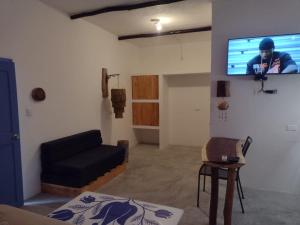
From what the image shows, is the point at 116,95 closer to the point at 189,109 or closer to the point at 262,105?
the point at 189,109

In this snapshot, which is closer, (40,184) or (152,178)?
(40,184)

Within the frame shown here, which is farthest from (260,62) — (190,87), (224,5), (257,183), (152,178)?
(190,87)

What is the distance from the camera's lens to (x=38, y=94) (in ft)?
10.6

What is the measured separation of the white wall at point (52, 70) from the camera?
3.02 m

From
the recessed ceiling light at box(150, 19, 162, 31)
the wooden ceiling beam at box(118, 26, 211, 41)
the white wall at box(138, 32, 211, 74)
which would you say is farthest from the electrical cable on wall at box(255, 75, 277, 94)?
the white wall at box(138, 32, 211, 74)

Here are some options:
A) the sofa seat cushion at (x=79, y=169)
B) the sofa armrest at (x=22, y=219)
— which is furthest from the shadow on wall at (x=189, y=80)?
the sofa armrest at (x=22, y=219)

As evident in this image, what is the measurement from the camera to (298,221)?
8.34 ft

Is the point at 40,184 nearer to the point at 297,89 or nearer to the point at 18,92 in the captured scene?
the point at 18,92

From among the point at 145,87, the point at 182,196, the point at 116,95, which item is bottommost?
the point at 182,196

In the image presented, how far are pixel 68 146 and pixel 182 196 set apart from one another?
1.92 metres

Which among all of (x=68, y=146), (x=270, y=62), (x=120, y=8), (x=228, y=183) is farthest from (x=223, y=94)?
(x=68, y=146)

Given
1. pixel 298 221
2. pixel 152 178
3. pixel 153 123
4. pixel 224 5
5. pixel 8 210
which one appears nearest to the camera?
pixel 8 210

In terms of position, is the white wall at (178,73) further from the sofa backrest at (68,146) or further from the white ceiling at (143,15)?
the sofa backrest at (68,146)

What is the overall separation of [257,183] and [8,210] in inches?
125
